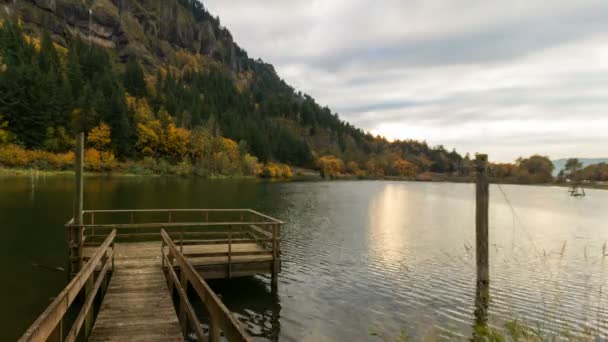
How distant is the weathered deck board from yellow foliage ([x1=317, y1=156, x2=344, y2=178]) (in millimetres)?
158406

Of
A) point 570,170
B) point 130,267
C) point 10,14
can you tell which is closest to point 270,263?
point 130,267

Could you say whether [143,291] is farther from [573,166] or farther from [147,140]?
[573,166]

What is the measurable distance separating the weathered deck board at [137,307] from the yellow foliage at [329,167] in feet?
520

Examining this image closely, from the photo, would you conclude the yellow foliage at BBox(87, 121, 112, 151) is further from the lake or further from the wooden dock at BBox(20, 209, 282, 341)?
the wooden dock at BBox(20, 209, 282, 341)

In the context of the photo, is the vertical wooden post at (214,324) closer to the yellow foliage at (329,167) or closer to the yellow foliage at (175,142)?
the yellow foliage at (175,142)

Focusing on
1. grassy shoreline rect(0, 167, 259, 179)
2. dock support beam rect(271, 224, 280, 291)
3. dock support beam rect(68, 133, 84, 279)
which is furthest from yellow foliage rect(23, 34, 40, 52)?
dock support beam rect(271, 224, 280, 291)

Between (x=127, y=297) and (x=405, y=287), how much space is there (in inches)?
447

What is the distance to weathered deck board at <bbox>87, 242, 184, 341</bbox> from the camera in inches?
281

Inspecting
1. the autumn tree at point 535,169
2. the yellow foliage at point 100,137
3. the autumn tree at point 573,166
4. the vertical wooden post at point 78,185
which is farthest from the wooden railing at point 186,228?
the autumn tree at point 573,166

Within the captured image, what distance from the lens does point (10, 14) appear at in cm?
14812

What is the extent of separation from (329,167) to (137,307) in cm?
16675

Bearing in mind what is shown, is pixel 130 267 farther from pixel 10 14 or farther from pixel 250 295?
pixel 10 14

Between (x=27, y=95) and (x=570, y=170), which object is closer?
(x=27, y=95)

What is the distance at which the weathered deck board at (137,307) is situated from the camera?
714 cm
